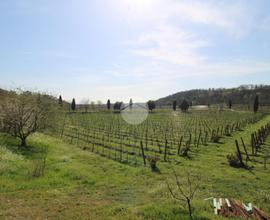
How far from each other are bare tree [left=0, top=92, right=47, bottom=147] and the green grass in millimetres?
2506

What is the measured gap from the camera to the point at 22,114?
63.4 ft

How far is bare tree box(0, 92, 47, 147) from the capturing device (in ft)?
62.9

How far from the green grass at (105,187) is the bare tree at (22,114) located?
2506 mm

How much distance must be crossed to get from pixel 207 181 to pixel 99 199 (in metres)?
5.71

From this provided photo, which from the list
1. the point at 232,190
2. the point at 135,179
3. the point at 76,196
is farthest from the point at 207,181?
the point at 76,196

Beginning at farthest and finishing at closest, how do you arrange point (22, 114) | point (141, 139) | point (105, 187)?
1. point (141, 139)
2. point (22, 114)
3. point (105, 187)

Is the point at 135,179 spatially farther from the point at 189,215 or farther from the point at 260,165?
the point at 260,165

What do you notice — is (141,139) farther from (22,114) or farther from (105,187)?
(105,187)

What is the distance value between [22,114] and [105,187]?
37.9 ft

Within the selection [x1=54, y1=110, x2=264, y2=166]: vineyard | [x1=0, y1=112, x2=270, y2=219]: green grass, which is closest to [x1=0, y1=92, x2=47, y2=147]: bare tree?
[x1=0, y1=112, x2=270, y2=219]: green grass

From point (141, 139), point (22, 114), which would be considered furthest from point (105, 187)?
point (141, 139)

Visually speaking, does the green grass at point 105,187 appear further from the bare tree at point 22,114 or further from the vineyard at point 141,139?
the bare tree at point 22,114

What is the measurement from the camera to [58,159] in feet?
52.6

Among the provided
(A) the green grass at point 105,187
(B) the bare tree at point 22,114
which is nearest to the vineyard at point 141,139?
(A) the green grass at point 105,187
